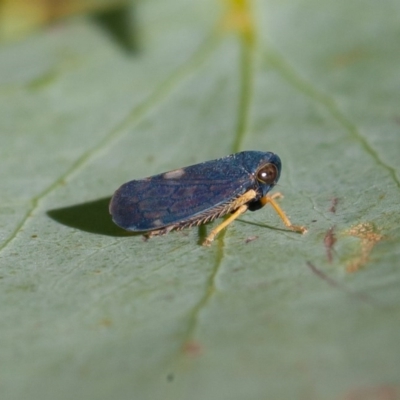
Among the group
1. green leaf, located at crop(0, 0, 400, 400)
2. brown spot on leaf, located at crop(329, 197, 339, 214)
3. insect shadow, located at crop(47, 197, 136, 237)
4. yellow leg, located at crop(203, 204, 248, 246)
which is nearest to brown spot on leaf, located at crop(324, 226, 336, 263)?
green leaf, located at crop(0, 0, 400, 400)

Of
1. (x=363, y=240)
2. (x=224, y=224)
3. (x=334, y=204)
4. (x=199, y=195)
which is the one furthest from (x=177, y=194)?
(x=363, y=240)

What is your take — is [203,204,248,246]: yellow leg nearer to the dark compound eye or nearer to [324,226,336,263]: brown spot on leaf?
the dark compound eye

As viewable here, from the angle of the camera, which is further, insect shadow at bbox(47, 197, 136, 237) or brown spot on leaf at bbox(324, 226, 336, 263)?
insect shadow at bbox(47, 197, 136, 237)

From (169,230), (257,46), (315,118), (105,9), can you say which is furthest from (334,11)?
(169,230)

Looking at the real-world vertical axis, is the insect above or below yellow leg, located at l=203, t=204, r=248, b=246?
above

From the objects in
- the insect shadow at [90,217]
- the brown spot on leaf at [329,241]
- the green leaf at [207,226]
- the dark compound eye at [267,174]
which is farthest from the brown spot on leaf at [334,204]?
the insect shadow at [90,217]

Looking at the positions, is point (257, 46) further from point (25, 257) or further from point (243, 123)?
point (25, 257)
